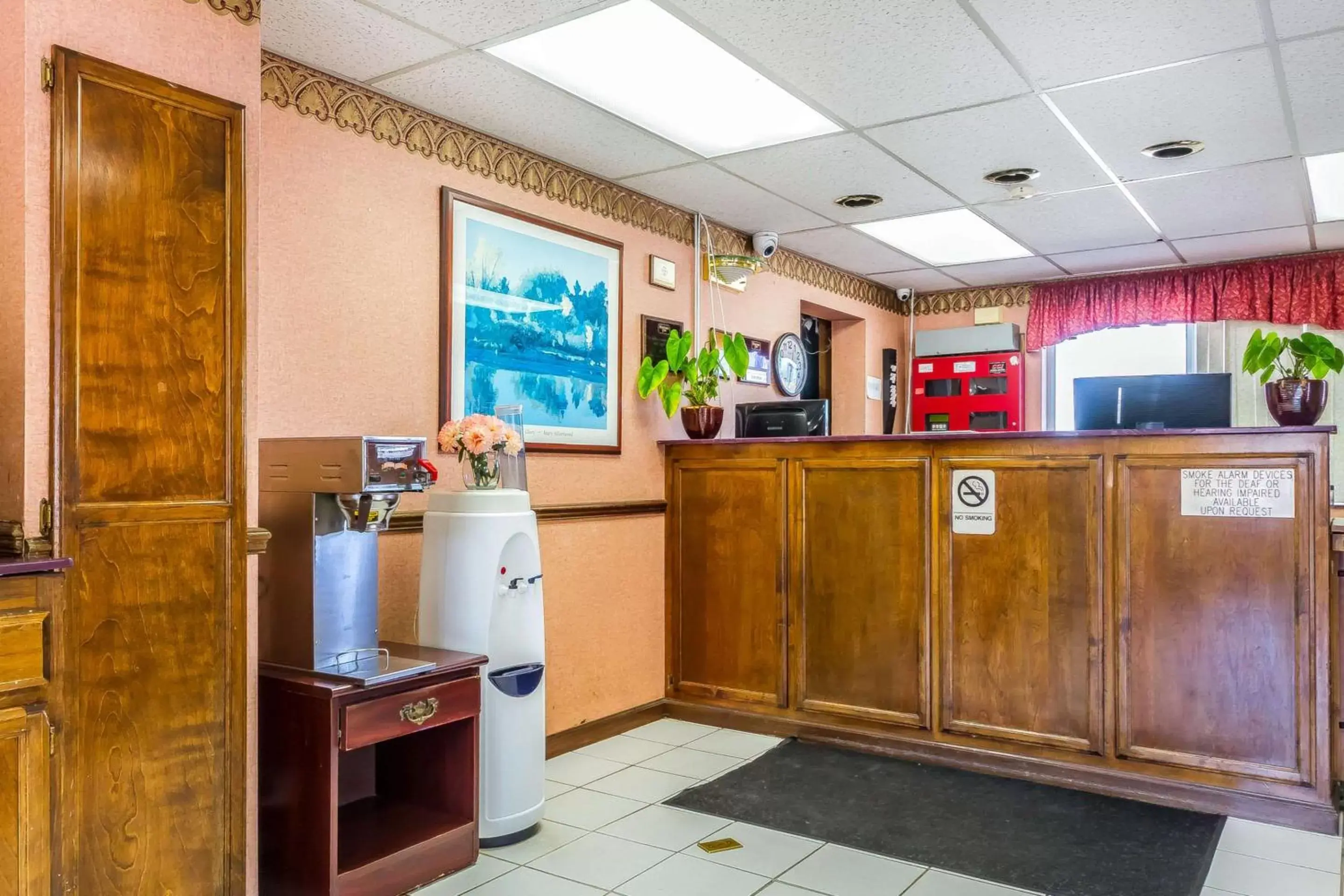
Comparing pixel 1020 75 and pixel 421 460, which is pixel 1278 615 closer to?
pixel 1020 75

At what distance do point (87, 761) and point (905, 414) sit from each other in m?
6.39

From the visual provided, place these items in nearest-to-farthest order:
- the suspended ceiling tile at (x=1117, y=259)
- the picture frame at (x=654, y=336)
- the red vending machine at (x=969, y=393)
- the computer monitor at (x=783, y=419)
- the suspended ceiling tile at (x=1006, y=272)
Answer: the picture frame at (x=654, y=336), the computer monitor at (x=783, y=419), the suspended ceiling tile at (x=1117, y=259), the suspended ceiling tile at (x=1006, y=272), the red vending machine at (x=969, y=393)

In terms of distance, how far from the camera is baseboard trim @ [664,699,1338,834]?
333cm

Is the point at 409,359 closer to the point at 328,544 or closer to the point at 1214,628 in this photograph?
the point at 328,544

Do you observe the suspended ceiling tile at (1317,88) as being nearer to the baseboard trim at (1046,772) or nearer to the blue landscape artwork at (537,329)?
the baseboard trim at (1046,772)

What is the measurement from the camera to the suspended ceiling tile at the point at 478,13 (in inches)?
109

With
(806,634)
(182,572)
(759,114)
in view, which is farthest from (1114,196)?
(182,572)

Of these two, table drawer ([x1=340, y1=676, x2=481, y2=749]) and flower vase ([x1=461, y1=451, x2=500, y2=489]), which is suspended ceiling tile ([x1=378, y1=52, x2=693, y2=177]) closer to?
flower vase ([x1=461, y1=451, x2=500, y2=489])

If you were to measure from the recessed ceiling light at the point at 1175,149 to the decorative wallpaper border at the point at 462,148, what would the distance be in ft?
7.30

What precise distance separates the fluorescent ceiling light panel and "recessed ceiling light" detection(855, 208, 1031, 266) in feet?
5.34

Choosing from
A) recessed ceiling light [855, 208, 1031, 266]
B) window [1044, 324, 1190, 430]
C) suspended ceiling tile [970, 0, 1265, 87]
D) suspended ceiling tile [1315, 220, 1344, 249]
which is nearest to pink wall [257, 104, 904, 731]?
recessed ceiling light [855, 208, 1031, 266]

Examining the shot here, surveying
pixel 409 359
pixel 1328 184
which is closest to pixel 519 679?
pixel 409 359

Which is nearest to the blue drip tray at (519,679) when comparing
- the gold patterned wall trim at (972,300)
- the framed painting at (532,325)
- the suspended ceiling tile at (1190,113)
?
the framed painting at (532,325)

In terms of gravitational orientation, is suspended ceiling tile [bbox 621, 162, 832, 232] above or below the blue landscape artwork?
above
